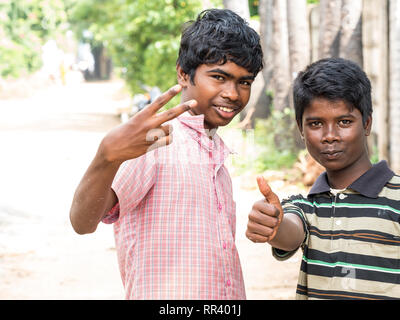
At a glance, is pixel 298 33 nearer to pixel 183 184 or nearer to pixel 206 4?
pixel 206 4

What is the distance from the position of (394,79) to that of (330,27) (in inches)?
86.9

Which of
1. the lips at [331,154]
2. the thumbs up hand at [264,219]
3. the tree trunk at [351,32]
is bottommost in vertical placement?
the thumbs up hand at [264,219]

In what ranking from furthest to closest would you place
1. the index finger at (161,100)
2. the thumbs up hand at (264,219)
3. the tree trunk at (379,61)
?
the tree trunk at (379,61), the thumbs up hand at (264,219), the index finger at (161,100)

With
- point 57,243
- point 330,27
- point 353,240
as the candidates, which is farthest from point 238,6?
point 353,240

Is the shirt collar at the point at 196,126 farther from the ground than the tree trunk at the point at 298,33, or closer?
closer

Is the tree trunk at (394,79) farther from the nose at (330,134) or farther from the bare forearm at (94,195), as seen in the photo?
the bare forearm at (94,195)

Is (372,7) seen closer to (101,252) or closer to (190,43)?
(101,252)

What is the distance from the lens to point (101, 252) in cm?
576

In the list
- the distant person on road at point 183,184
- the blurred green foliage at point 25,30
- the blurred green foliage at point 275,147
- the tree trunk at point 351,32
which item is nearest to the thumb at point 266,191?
the distant person on road at point 183,184

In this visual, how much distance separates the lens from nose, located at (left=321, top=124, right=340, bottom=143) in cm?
206

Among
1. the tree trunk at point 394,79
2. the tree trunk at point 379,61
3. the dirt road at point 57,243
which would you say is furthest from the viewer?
the tree trunk at point 379,61

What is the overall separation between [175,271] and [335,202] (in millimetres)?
650

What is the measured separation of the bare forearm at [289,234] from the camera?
1.91 meters

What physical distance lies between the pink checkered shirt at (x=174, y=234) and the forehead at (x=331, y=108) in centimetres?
49
